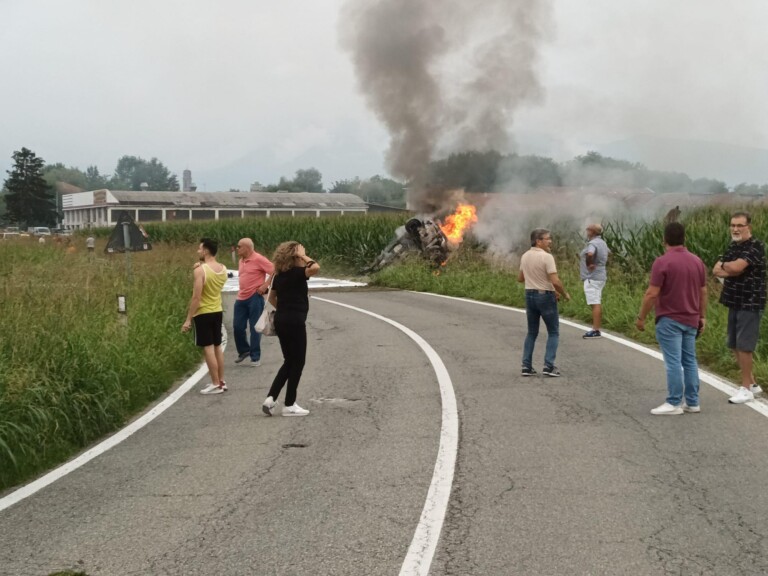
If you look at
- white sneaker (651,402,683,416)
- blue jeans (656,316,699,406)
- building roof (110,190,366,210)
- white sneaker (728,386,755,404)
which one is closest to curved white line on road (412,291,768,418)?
white sneaker (728,386,755,404)

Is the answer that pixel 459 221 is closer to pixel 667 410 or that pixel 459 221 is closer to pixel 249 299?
pixel 249 299

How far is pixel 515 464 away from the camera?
5.89 m

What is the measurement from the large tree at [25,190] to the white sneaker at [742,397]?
357 feet

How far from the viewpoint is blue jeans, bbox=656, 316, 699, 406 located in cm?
752

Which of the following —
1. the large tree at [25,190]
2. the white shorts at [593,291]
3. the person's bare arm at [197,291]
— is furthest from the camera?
the large tree at [25,190]

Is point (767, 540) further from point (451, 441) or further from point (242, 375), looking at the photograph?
point (242, 375)

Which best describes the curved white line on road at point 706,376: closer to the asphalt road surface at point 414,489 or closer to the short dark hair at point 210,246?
the asphalt road surface at point 414,489

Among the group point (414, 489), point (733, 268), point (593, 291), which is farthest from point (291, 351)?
point (593, 291)

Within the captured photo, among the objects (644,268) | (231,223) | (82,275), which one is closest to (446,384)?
(82,275)

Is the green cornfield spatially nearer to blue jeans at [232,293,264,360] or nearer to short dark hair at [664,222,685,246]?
blue jeans at [232,293,264,360]

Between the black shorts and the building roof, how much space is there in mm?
87780

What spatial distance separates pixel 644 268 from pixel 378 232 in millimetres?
17860

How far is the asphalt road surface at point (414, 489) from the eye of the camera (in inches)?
165

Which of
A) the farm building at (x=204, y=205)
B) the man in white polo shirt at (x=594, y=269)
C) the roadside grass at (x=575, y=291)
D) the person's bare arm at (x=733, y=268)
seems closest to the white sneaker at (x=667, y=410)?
the person's bare arm at (x=733, y=268)
